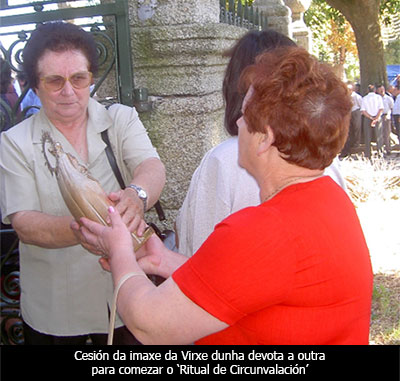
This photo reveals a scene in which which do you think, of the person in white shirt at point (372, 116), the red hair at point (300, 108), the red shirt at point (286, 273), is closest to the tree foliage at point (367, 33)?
the person in white shirt at point (372, 116)

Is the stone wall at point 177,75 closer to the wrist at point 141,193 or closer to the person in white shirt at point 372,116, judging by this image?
the wrist at point 141,193

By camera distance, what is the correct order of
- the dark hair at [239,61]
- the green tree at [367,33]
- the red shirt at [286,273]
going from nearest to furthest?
1. the red shirt at [286,273]
2. the dark hair at [239,61]
3. the green tree at [367,33]

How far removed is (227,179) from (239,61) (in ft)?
1.63

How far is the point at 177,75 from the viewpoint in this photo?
127 inches

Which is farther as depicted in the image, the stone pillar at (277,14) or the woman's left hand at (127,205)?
the stone pillar at (277,14)

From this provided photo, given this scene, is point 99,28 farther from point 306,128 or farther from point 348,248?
point 348,248

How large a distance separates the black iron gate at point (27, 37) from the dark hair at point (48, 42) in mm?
701

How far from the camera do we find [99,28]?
3.15 m

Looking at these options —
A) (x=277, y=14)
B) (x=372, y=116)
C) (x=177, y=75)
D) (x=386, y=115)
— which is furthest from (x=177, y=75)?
(x=386, y=115)

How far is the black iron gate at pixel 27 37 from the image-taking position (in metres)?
3.01

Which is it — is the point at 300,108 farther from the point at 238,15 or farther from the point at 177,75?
the point at 238,15

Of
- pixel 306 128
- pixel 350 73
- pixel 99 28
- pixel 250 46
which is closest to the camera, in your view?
pixel 306 128

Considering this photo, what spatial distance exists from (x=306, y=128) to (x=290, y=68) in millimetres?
176

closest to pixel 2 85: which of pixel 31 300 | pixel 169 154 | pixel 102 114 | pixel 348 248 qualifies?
pixel 169 154
